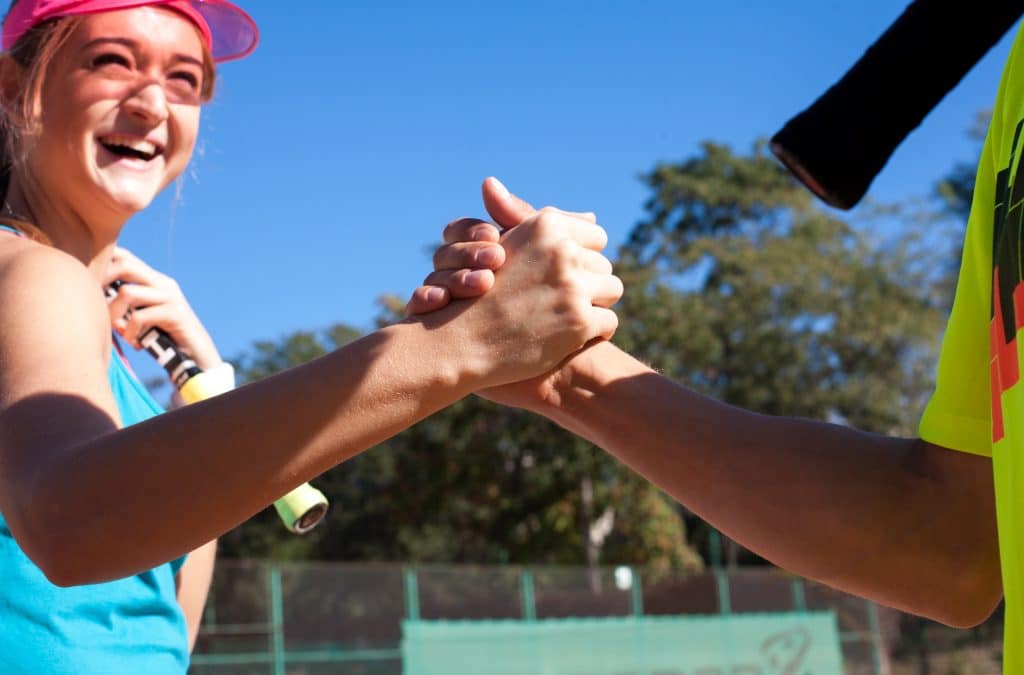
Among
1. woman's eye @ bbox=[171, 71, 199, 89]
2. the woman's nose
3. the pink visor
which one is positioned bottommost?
the woman's nose

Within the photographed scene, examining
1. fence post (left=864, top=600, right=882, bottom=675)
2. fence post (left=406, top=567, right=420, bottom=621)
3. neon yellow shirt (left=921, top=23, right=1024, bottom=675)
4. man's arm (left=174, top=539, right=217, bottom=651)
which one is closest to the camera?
neon yellow shirt (left=921, top=23, right=1024, bottom=675)

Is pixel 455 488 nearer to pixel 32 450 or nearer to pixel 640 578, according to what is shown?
pixel 640 578

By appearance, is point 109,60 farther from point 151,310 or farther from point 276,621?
point 276,621

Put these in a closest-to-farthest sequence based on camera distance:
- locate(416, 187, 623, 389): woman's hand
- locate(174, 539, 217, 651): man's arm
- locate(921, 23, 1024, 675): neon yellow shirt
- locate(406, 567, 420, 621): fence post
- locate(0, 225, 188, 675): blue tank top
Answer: locate(921, 23, 1024, 675): neon yellow shirt → locate(416, 187, 623, 389): woman's hand → locate(0, 225, 188, 675): blue tank top → locate(174, 539, 217, 651): man's arm → locate(406, 567, 420, 621): fence post

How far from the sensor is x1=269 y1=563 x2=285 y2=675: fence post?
1644 centimetres

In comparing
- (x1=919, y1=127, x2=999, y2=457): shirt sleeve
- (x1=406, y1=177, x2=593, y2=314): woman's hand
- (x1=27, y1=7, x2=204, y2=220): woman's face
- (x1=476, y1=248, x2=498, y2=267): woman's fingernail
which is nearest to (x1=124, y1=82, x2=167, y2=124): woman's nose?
(x1=27, y1=7, x2=204, y2=220): woman's face

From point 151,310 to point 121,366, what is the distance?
11.5 inches

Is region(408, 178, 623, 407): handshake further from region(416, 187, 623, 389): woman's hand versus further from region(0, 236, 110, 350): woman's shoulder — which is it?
region(0, 236, 110, 350): woman's shoulder

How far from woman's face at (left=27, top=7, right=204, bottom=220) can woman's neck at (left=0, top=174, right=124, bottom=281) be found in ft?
0.05

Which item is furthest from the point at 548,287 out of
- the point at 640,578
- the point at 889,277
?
the point at 889,277

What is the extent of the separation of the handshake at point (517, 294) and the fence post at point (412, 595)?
16.6 m

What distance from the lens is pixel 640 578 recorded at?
2248cm

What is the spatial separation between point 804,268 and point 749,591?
14.2 meters

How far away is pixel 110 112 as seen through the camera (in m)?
1.89
